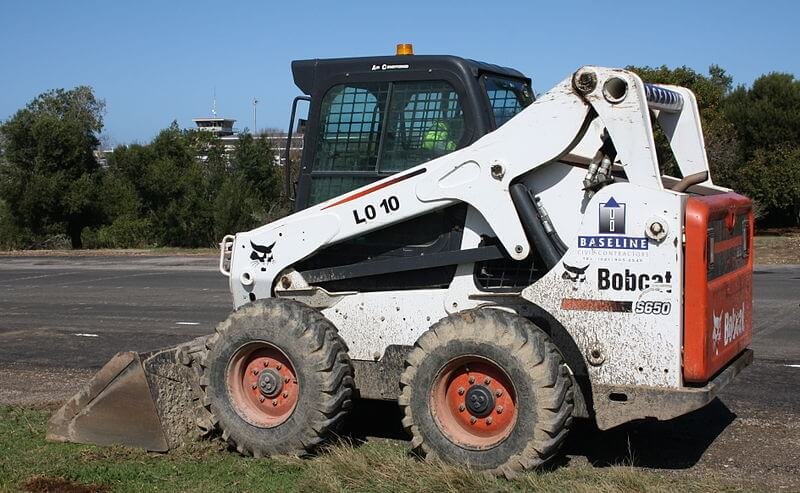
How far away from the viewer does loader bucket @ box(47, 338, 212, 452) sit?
21.6 feet

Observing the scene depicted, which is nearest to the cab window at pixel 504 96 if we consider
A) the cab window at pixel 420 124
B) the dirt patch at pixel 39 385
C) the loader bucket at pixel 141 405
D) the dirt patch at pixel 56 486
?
the cab window at pixel 420 124

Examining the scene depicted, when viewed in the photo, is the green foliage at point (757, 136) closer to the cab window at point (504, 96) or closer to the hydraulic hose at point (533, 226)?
the cab window at point (504, 96)

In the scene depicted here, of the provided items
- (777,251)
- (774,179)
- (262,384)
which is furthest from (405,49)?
(774,179)

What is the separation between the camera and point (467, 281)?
6.27 meters

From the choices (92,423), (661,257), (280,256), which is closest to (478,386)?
(661,257)

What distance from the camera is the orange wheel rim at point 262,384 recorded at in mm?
6430

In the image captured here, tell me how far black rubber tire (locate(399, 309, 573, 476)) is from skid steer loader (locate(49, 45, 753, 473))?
0.01 meters

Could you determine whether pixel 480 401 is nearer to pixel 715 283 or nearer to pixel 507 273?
A: pixel 507 273

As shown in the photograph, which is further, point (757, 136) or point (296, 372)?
point (757, 136)

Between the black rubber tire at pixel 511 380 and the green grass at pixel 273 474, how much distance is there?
0.44 feet

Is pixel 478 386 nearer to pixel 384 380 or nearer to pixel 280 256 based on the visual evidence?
pixel 384 380

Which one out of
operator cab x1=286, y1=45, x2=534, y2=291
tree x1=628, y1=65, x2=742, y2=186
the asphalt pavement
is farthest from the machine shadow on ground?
tree x1=628, y1=65, x2=742, y2=186

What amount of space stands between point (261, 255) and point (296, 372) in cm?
95

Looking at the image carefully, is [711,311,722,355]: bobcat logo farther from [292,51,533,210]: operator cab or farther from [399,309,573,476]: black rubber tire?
[292,51,533,210]: operator cab
